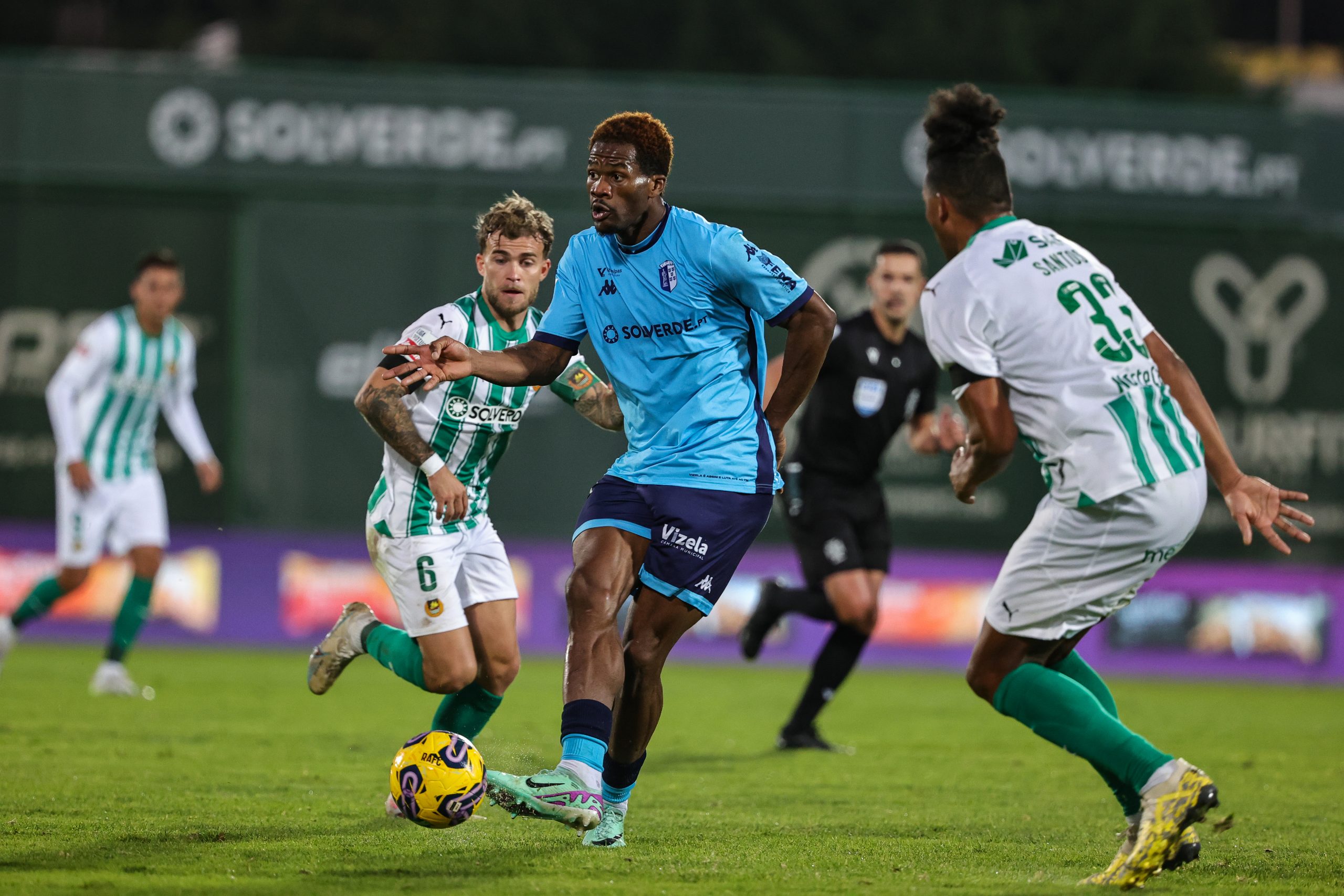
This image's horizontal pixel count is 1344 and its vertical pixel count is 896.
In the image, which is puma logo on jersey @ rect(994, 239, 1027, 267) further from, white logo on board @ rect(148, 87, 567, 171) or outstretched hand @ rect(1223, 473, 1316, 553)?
white logo on board @ rect(148, 87, 567, 171)

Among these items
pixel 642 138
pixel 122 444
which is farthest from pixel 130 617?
pixel 642 138

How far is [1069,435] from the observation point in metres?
4.59

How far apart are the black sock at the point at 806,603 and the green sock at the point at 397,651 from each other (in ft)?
9.91

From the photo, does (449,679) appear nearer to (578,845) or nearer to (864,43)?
(578,845)

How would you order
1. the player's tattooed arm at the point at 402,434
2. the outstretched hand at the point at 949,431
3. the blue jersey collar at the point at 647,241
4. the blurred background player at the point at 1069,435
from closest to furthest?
the blurred background player at the point at 1069,435, the blue jersey collar at the point at 647,241, the outstretched hand at the point at 949,431, the player's tattooed arm at the point at 402,434

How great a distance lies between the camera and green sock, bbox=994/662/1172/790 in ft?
14.6

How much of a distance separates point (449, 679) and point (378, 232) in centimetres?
757

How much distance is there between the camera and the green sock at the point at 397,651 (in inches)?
237

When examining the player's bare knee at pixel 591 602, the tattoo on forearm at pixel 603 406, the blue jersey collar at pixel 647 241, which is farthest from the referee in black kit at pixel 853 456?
the player's bare knee at pixel 591 602

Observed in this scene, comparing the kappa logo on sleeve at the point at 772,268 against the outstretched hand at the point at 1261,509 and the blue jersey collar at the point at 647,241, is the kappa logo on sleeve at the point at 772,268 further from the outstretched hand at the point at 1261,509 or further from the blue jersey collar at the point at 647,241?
the outstretched hand at the point at 1261,509

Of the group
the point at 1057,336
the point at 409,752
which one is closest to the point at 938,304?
the point at 1057,336

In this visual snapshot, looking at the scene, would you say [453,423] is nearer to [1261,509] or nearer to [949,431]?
[949,431]

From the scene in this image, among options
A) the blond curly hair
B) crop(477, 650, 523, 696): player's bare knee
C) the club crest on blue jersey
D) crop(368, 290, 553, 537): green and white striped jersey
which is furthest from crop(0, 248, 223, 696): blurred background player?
the club crest on blue jersey

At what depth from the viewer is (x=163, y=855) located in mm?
4781
